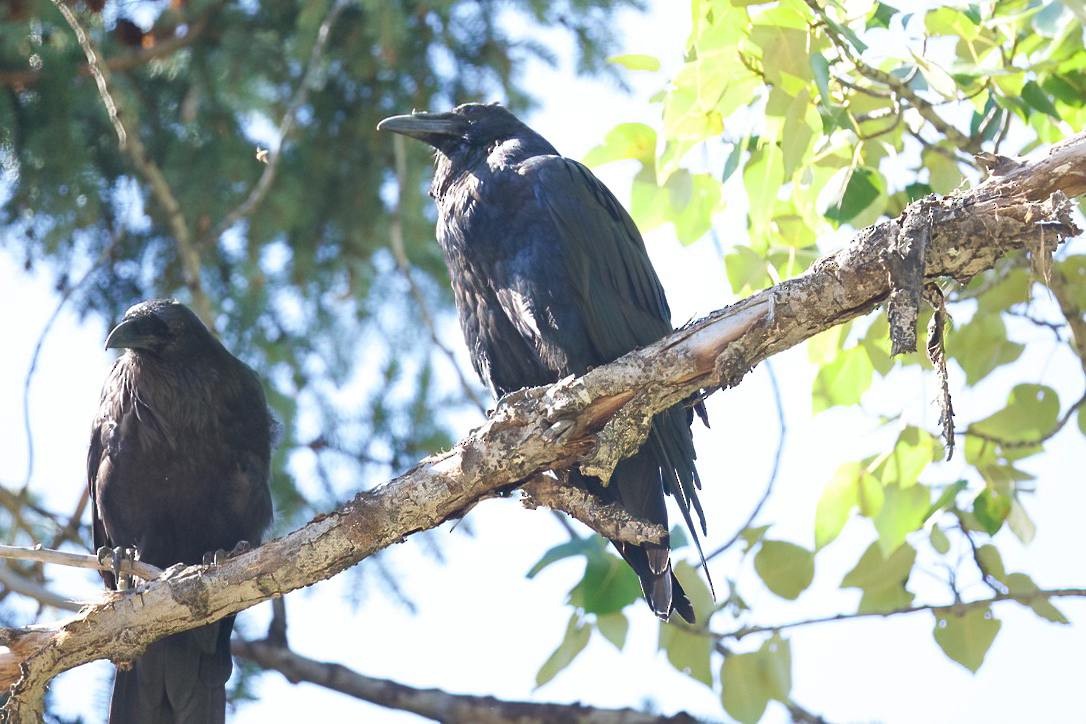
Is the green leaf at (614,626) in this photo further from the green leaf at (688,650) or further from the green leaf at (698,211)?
the green leaf at (698,211)

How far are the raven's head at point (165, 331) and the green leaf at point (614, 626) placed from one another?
5.71 feet

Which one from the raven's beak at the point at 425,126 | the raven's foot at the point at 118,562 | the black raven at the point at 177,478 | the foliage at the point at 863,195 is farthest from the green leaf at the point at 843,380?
the raven's foot at the point at 118,562

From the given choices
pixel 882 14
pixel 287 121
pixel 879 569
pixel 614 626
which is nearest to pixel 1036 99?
pixel 882 14

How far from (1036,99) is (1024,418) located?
0.95 meters

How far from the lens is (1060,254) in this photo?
3.95 metres

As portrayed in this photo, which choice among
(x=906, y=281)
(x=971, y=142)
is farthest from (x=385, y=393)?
(x=906, y=281)

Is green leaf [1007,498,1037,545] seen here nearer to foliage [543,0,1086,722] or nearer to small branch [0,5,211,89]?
foliage [543,0,1086,722]

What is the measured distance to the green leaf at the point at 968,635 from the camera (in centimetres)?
367

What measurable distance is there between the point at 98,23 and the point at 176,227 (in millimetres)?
1044

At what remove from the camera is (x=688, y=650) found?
3859mm

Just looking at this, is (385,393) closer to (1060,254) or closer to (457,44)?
(457,44)

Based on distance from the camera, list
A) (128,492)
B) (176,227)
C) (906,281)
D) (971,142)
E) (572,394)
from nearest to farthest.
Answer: (906,281) < (572,394) < (971,142) < (128,492) < (176,227)

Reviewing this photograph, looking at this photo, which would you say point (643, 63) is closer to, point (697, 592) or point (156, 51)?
point (697, 592)

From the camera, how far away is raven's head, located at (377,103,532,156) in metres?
4.46
